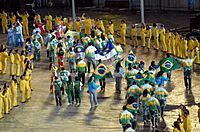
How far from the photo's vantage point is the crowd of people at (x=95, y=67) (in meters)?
18.6

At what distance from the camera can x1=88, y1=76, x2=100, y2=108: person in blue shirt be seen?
20.8m

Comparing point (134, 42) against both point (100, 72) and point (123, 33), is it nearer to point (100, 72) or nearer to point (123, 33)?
point (123, 33)

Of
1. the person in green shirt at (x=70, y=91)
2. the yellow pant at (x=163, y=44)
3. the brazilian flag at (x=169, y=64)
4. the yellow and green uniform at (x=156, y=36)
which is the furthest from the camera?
the yellow and green uniform at (x=156, y=36)

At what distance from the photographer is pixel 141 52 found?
103 feet

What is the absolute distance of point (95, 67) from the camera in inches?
1000

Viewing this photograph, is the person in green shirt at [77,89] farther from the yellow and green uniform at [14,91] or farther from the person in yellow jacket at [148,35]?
the person in yellow jacket at [148,35]

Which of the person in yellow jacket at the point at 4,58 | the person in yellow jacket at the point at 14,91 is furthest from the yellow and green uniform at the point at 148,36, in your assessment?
the person in yellow jacket at the point at 14,91

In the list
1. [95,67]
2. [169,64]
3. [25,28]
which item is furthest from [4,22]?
[169,64]

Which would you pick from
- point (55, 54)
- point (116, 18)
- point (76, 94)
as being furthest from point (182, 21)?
point (76, 94)

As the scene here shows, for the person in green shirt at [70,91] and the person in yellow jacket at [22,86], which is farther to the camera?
the person in yellow jacket at [22,86]

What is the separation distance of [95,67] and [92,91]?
4.59 metres

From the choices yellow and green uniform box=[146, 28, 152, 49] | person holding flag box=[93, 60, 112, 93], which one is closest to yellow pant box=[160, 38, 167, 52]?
yellow and green uniform box=[146, 28, 152, 49]

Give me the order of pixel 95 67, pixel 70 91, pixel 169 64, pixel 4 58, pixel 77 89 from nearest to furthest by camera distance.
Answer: pixel 77 89 → pixel 70 91 → pixel 169 64 → pixel 95 67 → pixel 4 58

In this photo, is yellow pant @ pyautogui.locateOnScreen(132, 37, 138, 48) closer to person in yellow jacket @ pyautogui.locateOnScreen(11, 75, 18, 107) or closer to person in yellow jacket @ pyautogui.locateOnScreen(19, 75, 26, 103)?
person in yellow jacket @ pyautogui.locateOnScreen(19, 75, 26, 103)
